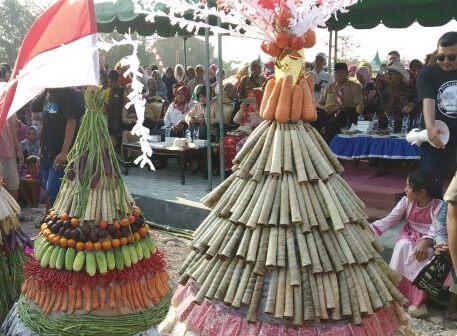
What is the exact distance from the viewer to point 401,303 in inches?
97.3

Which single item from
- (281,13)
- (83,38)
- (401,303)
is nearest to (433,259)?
(401,303)

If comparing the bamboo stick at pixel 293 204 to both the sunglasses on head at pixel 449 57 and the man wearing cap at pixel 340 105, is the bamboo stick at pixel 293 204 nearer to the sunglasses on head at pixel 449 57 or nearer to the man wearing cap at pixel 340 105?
the sunglasses on head at pixel 449 57

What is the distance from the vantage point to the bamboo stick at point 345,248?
7.55 ft

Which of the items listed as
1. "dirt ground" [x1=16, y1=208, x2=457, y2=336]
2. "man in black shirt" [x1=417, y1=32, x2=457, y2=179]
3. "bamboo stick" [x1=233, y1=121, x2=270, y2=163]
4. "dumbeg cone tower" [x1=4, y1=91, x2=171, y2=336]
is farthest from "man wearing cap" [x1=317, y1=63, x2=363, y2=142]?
"bamboo stick" [x1=233, y1=121, x2=270, y2=163]

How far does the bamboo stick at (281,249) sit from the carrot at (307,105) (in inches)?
21.1

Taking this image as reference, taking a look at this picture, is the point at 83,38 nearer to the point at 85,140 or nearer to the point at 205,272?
the point at 85,140

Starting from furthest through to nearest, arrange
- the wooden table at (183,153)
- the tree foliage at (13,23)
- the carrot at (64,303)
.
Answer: the tree foliage at (13,23)
the wooden table at (183,153)
the carrot at (64,303)

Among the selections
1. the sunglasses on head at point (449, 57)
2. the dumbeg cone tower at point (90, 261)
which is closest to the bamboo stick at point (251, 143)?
the dumbeg cone tower at point (90, 261)

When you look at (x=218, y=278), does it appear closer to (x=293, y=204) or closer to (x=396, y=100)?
(x=293, y=204)

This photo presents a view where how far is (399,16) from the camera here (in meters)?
9.84

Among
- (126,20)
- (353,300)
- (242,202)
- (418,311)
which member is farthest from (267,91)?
(126,20)

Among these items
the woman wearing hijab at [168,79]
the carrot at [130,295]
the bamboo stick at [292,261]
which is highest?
the woman wearing hijab at [168,79]

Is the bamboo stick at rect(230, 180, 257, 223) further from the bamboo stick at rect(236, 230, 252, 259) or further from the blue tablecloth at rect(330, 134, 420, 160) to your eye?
the blue tablecloth at rect(330, 134, 420, 160)

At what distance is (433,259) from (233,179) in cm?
249
